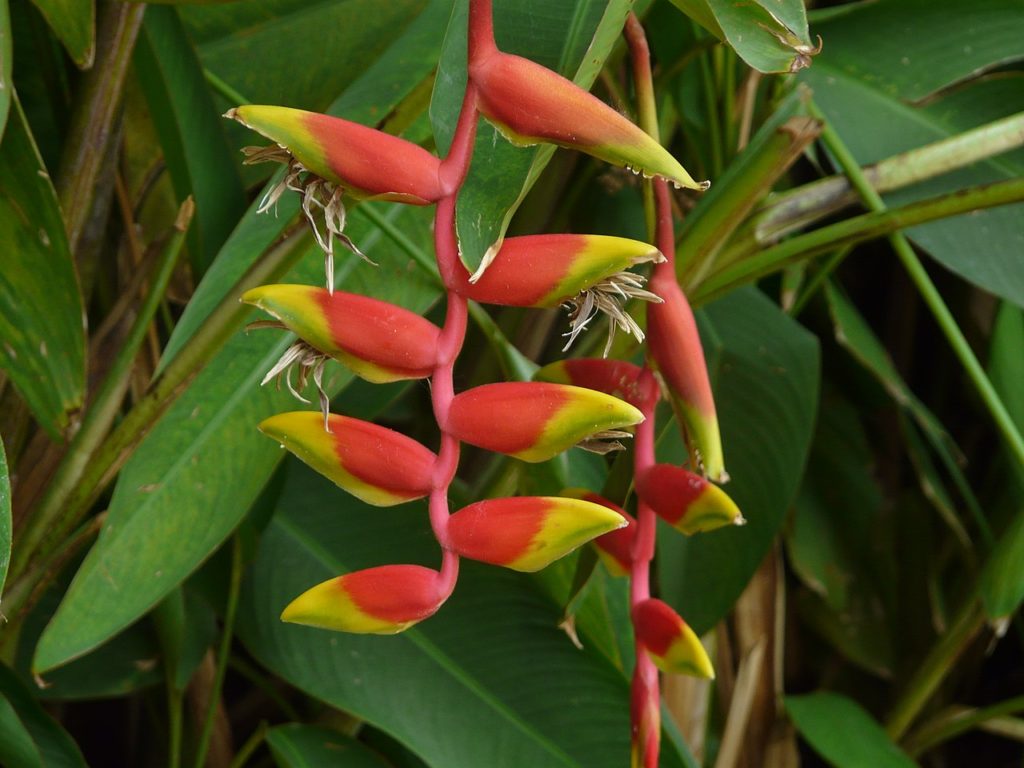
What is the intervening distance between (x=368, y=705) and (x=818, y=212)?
0.33 meters

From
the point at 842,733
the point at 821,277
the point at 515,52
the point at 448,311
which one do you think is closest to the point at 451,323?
the point at 448,311

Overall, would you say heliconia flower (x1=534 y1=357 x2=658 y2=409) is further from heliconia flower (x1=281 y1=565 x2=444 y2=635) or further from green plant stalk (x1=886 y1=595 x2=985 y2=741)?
green plant stalk (x1=886 y1=595 x2=985 y2=741)

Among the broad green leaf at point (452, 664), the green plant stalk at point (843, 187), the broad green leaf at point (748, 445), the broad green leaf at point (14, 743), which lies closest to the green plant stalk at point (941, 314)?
the green plant stalk at point (843, 187)

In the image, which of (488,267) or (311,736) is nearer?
(488,267)

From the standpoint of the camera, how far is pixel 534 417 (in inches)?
9.1

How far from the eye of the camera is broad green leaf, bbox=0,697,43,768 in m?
0.40

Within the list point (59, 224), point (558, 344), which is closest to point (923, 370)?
point (558, 344)

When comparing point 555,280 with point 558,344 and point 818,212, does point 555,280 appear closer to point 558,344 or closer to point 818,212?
point 818,212

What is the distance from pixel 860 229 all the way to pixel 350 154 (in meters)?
0.29

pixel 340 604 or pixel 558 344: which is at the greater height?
pixel 340 604

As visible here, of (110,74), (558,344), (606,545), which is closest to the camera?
(606,545)

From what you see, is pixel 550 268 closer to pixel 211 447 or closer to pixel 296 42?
pixel 211 447

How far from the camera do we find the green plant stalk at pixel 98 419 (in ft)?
1.47

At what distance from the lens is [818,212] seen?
1.70ft
